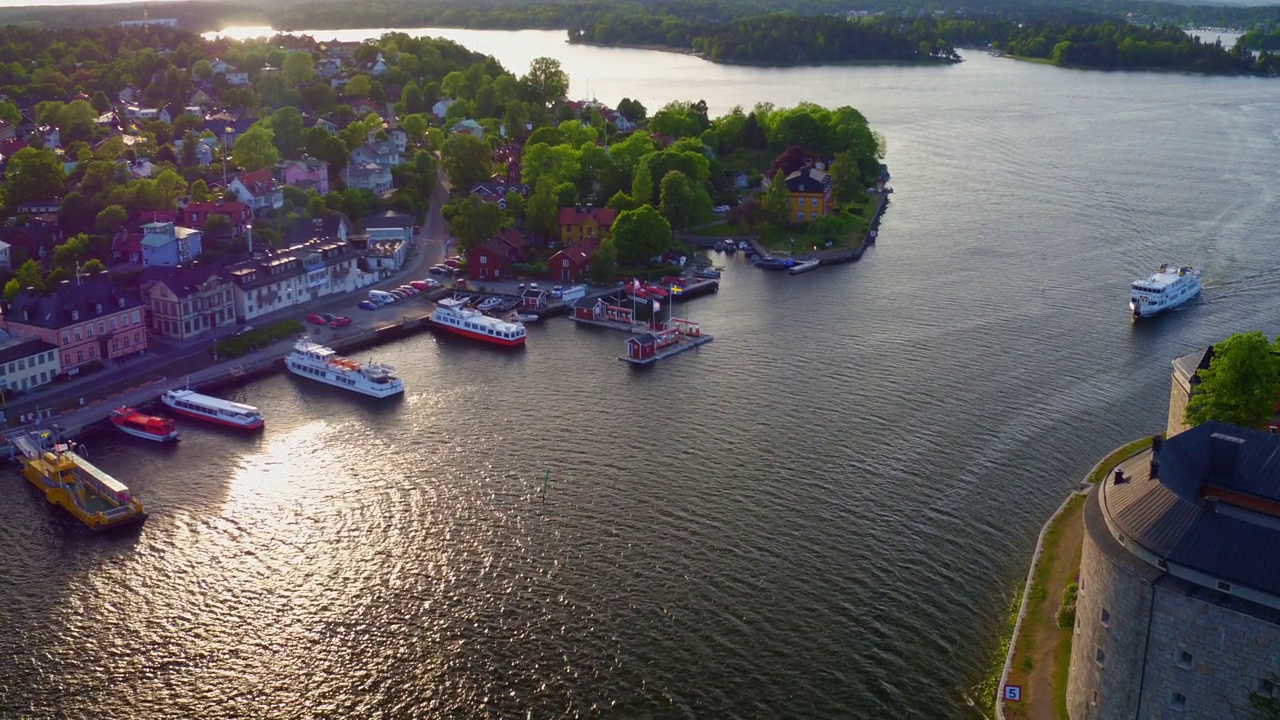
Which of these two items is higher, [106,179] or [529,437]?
[106,179]

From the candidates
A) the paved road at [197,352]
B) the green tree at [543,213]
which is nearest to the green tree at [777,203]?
the green tree at [543,213]

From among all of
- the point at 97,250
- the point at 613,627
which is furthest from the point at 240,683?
the point at 97,250

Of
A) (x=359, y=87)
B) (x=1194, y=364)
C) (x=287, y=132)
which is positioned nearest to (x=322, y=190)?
(x=287, y=132)

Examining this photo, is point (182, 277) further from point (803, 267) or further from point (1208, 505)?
point (1208, 505)

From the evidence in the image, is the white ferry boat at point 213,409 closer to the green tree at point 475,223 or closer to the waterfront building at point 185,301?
the waterfront building at point 185,301

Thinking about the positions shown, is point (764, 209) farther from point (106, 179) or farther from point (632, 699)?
point (632, 699)

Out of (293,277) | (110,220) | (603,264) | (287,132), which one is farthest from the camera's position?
(287,132)

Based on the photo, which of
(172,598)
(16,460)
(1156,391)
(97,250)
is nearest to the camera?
(172,598)

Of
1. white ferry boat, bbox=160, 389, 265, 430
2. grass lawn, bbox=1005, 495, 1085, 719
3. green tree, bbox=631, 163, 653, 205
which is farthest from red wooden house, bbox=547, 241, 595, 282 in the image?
grass lawn, bbox=1005, 495, 1085, 719
